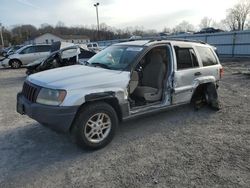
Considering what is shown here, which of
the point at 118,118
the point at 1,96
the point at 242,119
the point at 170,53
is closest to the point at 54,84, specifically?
the point at 118,118

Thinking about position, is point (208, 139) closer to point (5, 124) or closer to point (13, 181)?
point (13, 181)

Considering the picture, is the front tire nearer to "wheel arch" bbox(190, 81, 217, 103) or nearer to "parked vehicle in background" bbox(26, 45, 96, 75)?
"wheel arch" bbox(190, 81, 217, 103)

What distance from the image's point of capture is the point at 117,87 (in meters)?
4.24

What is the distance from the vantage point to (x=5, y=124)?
5516mm

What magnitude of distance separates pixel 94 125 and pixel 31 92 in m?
1.19

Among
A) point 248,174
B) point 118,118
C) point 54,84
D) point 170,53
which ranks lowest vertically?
point 248,174

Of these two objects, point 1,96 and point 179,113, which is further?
point 1,96

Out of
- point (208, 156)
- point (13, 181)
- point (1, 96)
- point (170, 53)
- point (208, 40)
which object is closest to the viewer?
point (13, 181)

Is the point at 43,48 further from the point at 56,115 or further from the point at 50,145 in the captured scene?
the point at 56,115

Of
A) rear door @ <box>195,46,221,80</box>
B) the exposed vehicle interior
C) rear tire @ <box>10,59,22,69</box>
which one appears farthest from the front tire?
rear tire @ <box>10,59,22,69</box>

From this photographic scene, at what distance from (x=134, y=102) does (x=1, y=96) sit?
574 cm

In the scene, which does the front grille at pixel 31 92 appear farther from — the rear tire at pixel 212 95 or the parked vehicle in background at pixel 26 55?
the parked vehicle in background at pixel 26 55

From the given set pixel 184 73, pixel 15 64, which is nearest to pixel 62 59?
pixel 184 73

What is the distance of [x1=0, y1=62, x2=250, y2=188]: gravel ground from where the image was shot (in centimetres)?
331
